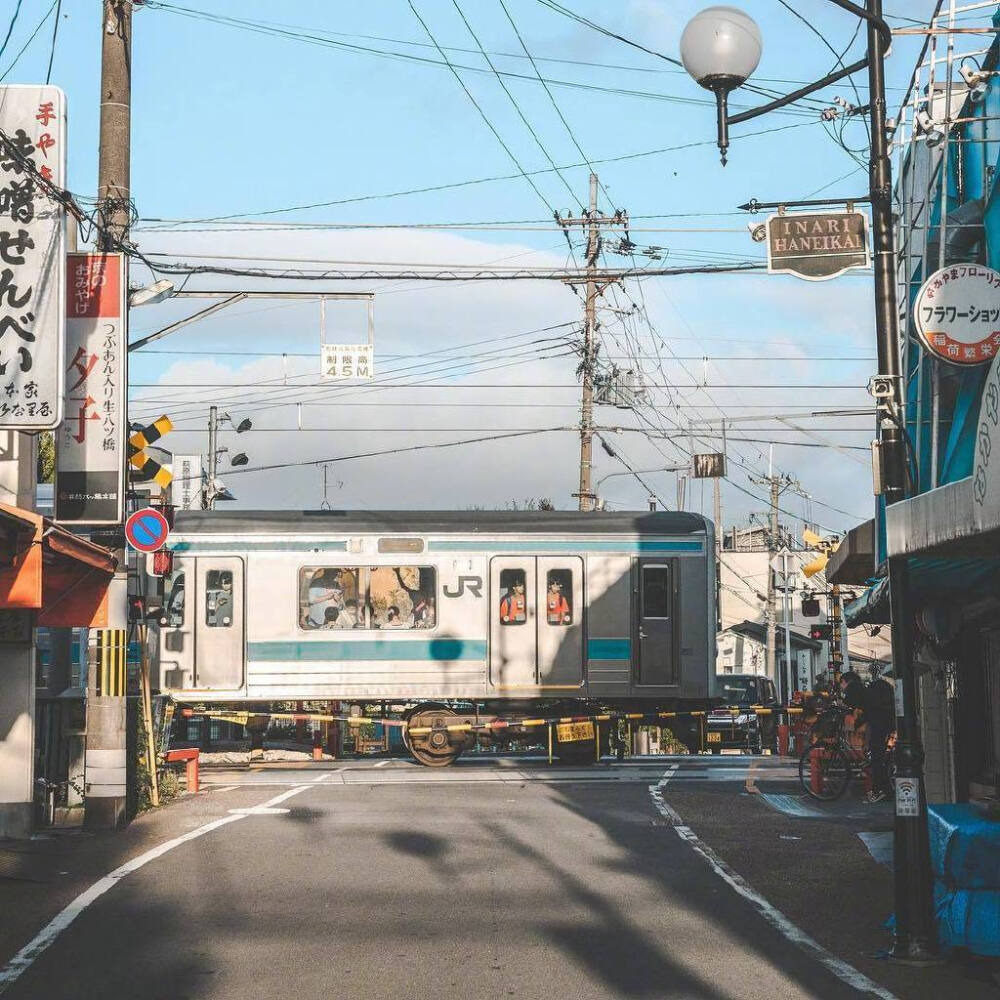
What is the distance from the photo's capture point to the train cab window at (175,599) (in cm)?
2478

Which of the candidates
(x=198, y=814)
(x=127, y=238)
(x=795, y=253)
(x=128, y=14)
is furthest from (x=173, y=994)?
(x=128, y=14)

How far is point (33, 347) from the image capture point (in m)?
12.8

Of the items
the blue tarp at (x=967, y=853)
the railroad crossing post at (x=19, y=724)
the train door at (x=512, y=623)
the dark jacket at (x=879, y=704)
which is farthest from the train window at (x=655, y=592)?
the blue tarp at (x=967, y=853)

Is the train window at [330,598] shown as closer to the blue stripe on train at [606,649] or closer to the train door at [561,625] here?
the train door at [561,625]

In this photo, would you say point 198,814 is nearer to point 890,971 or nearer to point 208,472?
point 890,971

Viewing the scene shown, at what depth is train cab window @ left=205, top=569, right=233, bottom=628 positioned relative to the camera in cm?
2481

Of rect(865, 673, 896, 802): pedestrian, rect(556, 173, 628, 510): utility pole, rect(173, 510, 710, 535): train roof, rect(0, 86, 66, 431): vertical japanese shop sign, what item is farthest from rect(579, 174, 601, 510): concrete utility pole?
rect(0, 86, 66, 431): vertical japanese shop sign

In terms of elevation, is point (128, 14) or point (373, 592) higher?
point (128, 14)

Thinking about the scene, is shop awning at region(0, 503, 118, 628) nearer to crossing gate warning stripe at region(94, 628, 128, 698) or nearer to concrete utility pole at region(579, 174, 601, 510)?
crossing gate warning stripe at region(94, 628, 128, 698)

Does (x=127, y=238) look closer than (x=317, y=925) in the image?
No

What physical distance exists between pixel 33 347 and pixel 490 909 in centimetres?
622

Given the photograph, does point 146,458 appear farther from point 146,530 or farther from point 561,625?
point 561,625

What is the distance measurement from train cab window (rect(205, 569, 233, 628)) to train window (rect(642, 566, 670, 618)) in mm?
7046

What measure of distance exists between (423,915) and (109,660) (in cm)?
711
